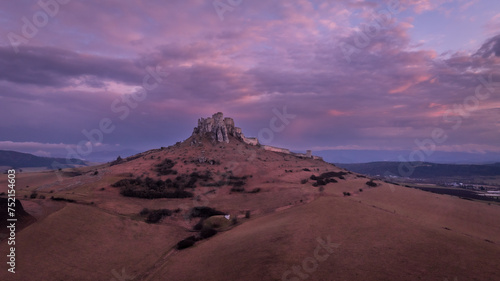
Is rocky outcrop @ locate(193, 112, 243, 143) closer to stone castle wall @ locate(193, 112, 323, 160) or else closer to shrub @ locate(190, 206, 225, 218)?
stone castle wall @ locate(193, 112, 323, 160)

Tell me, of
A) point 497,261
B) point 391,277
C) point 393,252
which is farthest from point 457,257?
point 391,277

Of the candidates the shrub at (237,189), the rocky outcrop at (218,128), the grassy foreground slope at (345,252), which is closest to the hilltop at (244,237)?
the grassy foreground slope at (345,252)

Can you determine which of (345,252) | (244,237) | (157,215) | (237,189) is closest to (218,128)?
(237,189)

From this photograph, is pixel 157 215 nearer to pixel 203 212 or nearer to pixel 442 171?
pixel 203 212

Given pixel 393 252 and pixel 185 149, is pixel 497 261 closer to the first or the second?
pixel 393 252

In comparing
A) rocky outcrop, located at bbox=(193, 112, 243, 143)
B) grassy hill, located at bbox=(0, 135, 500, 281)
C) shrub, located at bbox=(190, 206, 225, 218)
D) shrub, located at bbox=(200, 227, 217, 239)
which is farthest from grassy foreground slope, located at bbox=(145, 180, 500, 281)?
rocky outcrop, located at bbox=(193, 112, 243, 143)

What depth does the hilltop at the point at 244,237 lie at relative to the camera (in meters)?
13.4

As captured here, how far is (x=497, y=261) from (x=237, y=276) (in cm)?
1406

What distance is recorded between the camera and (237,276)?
44.6 ft

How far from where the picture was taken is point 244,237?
1984 centimetres

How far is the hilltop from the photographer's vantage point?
529 inches

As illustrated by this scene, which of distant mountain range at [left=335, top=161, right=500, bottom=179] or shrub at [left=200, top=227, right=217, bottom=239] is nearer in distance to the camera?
shrub at [left=200, top=227, right=217, bottom=239]

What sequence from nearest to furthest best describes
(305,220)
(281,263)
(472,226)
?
1. (281,263)
2. (305,220)
3. (472,226)

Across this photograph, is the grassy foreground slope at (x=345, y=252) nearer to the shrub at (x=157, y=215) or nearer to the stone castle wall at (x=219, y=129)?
the shrub at (x=157, y=215)
